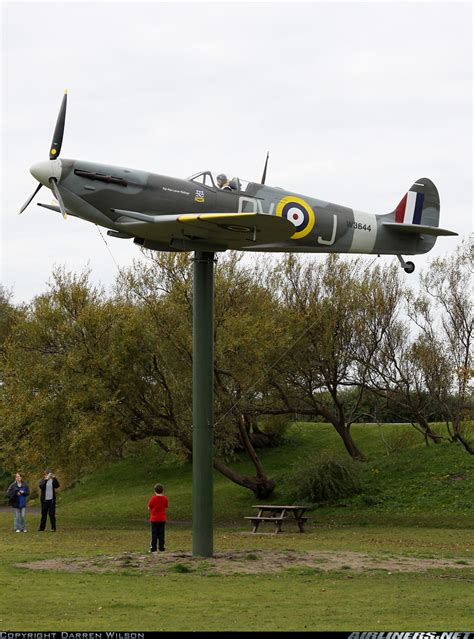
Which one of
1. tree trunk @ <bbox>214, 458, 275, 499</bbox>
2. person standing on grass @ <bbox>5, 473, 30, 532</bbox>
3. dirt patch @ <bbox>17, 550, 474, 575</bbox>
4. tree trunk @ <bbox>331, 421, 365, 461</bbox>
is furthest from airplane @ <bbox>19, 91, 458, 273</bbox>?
tree trunk @ <bbox>331, 421, 365, 461</bbox>

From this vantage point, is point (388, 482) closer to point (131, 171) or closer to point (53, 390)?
point (53, 390)

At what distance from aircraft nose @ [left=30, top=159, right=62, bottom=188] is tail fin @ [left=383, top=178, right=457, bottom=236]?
305 inches

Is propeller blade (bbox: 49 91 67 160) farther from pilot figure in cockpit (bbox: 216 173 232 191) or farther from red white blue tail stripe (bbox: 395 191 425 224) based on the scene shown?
red white blue tail stripe (bbox: 395 191 425 224)

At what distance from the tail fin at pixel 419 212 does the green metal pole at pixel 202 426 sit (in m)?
4.99

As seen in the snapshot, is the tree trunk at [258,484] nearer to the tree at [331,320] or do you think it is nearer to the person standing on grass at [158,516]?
the tree at [331,320]

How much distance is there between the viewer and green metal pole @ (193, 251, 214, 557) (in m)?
19.4

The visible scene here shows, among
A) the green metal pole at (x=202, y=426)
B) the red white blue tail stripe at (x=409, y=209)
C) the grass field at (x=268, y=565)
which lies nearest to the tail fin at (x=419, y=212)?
the red white blue tail stripe at (x=409, y=209)

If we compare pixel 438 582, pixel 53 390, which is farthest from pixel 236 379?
pixel 438 582

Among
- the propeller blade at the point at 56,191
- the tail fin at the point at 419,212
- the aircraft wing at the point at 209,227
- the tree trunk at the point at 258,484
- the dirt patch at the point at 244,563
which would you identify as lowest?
the dirt patch at the point at 244,563

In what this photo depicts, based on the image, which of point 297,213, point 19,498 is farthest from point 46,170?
point 19,498

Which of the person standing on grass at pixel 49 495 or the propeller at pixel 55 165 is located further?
the person standing on grass at pixel 49 495

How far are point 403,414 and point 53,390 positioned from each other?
21.4 m

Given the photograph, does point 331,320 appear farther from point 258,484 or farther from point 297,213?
point 297,213

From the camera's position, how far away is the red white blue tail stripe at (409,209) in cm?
2208
